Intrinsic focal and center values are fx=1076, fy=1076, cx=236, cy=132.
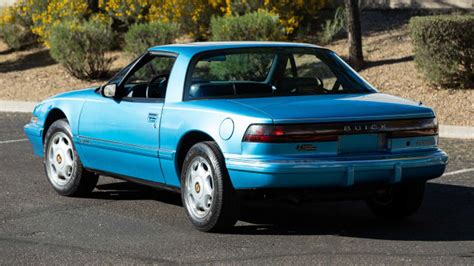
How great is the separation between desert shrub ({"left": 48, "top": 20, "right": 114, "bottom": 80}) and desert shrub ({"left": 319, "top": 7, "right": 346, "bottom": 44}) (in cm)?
462

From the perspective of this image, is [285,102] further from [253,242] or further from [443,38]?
[443,38]

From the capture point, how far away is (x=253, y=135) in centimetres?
764

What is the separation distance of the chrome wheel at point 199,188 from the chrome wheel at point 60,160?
1.92m

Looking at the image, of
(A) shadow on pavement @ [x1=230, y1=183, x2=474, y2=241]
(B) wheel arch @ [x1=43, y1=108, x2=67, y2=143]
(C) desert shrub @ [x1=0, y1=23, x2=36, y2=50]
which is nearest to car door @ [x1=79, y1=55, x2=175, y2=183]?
(B) wheel arch @ [x1=43, y1=108, x2=67, y2=143]

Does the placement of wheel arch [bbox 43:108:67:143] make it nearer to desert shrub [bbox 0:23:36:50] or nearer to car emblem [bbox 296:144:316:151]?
car emblem [bbox 296:144:316:151]

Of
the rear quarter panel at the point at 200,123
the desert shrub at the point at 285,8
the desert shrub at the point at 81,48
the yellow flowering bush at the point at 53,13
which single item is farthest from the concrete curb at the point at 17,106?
the rear quarter panel at the point at 200,123

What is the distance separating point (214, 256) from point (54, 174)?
3.13m

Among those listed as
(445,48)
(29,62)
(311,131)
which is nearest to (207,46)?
(311,131)

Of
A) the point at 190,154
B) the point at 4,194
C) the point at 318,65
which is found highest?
the point at 190,154

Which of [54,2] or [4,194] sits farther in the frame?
[54,2]

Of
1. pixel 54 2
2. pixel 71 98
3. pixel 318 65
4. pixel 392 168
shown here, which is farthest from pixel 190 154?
pixel 54 2

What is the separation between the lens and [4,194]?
9.92 meters

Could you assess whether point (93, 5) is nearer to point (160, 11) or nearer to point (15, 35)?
point (15, 35)

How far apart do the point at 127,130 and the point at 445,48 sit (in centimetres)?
963
